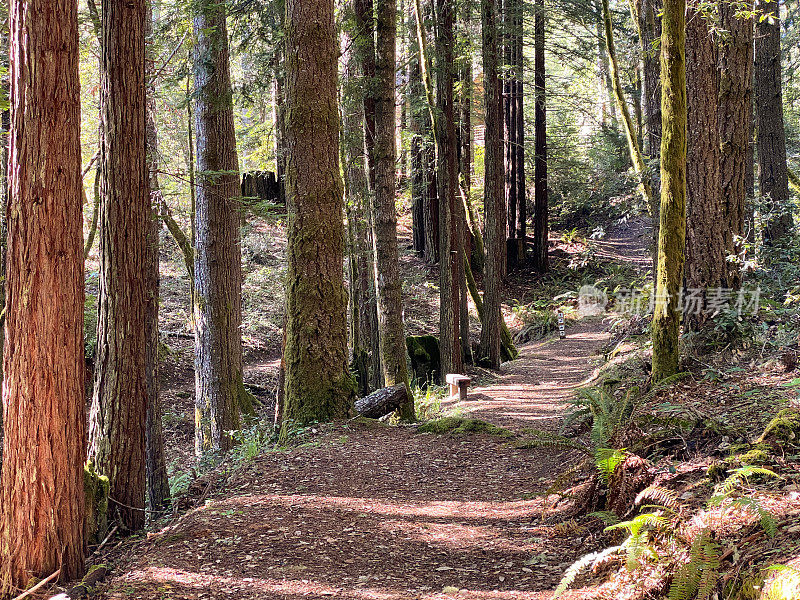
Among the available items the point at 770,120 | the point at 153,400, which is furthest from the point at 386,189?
the point at 770,120

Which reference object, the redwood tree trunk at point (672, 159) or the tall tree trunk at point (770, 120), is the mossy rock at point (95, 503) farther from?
the tall tree trunk at point (770, 120)

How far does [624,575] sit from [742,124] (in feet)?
22.2

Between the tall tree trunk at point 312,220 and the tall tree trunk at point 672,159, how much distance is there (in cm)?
378

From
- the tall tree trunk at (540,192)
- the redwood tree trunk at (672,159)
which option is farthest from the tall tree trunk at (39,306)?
the tall tree trunk at (540,192)

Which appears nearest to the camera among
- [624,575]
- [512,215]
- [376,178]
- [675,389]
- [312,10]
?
[624,575]

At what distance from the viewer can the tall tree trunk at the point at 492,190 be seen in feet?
46.5

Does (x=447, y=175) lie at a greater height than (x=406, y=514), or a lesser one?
greater

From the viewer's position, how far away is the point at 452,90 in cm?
1313

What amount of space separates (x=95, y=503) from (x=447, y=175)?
9780mm

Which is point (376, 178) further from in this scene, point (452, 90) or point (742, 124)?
point (742, 124)

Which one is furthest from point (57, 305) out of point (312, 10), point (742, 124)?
point (742, 124)

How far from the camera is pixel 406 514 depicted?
5172 millimetres

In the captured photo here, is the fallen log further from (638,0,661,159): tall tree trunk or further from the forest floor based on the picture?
(638,0,661,159): tall tree trunk

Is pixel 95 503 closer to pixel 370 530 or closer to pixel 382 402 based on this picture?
pixel 370 530
